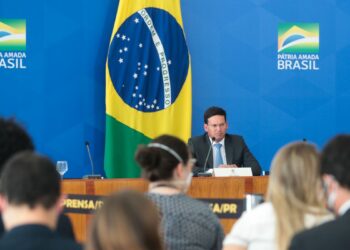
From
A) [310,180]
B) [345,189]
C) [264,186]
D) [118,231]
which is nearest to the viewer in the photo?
[118,231]

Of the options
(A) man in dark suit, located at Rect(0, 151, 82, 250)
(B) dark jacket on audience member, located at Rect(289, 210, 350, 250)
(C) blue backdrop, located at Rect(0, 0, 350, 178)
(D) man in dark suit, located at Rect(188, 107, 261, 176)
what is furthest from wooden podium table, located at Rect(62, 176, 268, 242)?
(A) man in dark suit, located at Rect(0, 151, 82, 250)

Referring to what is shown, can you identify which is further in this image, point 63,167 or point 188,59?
point 188,59

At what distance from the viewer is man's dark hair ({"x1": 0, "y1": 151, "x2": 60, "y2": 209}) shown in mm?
1985

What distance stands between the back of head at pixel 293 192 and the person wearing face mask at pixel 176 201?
1.68 ft

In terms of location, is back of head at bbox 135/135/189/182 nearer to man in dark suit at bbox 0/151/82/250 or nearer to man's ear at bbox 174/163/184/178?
man's ear at bbox 174/163/184/178

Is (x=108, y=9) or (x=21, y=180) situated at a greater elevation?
(x=108, y=9)

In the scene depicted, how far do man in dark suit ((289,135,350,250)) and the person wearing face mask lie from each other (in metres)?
0.79

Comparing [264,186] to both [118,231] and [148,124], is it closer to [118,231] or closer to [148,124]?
[148,124]

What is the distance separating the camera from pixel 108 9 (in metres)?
8.24

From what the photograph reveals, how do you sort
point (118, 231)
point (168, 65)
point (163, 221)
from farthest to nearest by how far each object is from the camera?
point (168, 65), point (163, 221), point (118, 231)

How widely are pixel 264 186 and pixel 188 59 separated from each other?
2561 millimetres

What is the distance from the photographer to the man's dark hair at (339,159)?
240 centimetres

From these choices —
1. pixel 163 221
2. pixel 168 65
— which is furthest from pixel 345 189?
pixel 168 65

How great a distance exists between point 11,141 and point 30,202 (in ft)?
1.85
